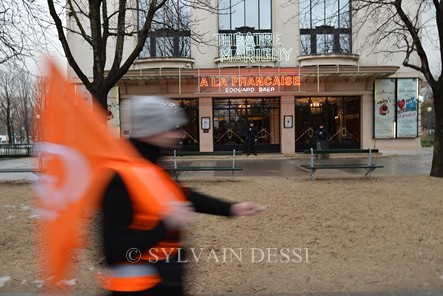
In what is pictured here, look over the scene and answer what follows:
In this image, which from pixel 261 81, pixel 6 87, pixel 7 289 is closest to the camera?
pixel 7 289

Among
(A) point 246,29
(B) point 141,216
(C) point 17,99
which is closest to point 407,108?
(A) point 246,29

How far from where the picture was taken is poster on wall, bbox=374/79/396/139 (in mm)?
23609

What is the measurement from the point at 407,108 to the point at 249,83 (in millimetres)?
9199

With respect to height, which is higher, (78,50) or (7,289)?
(78,50)

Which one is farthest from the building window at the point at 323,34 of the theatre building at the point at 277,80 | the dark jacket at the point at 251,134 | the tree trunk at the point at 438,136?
the tree trunk at the point at 438,136

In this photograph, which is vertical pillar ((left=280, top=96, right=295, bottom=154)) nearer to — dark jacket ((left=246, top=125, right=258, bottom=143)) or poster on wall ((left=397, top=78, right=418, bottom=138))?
dark jacket ((left=246, top=125, right=258, bottom=143))

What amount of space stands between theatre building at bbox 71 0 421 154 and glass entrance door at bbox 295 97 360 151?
0.20 ft

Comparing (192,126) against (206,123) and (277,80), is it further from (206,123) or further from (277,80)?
(277,80)

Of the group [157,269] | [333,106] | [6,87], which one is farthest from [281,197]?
[6,87]

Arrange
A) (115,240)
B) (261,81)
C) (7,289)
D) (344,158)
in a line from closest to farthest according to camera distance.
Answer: (115,240), (7,289), (344,158), (261,81)

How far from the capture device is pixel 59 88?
6.98ft

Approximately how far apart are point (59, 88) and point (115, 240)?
2.78ft

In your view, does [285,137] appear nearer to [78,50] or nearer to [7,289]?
[78,50]

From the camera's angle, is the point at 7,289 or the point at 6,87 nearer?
the point at 7,289
